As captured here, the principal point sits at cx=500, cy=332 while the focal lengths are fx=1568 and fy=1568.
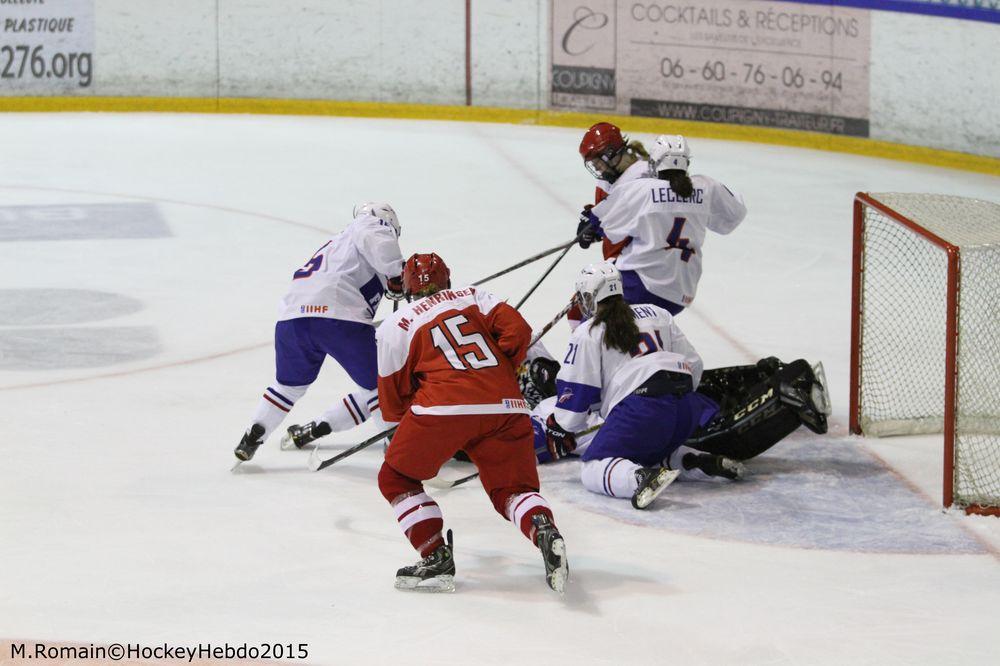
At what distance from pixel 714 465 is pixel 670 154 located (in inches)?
48.4

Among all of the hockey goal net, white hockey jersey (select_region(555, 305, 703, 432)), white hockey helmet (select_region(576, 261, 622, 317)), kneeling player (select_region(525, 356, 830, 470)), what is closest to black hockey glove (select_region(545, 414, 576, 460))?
kneeling player (select_region(525, 356, 830, 470))

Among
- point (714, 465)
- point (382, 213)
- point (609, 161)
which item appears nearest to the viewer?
point (714, 465)

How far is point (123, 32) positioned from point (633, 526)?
962 cm

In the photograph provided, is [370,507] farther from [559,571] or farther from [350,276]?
[559,571]

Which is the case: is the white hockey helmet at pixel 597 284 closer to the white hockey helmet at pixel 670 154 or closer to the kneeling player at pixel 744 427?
the kneeling player at pixel 744 427

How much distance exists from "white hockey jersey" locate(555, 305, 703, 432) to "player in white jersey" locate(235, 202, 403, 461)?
2.23ft

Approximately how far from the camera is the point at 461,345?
161 inches

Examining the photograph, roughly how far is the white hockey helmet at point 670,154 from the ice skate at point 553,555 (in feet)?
6.70

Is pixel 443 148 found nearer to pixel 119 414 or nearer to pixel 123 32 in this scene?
pixel 123 32

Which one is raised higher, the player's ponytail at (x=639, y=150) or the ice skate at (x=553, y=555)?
the player's ponytail at (x=639, y=150)

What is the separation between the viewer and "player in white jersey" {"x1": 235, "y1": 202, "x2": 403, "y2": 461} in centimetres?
512

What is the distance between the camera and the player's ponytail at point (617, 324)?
188 inches

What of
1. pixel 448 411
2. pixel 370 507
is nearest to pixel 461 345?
pixel 448 411

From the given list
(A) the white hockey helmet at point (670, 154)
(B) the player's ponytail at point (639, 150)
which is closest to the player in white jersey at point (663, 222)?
(A) the white hockey helmet at point (670, 154)
